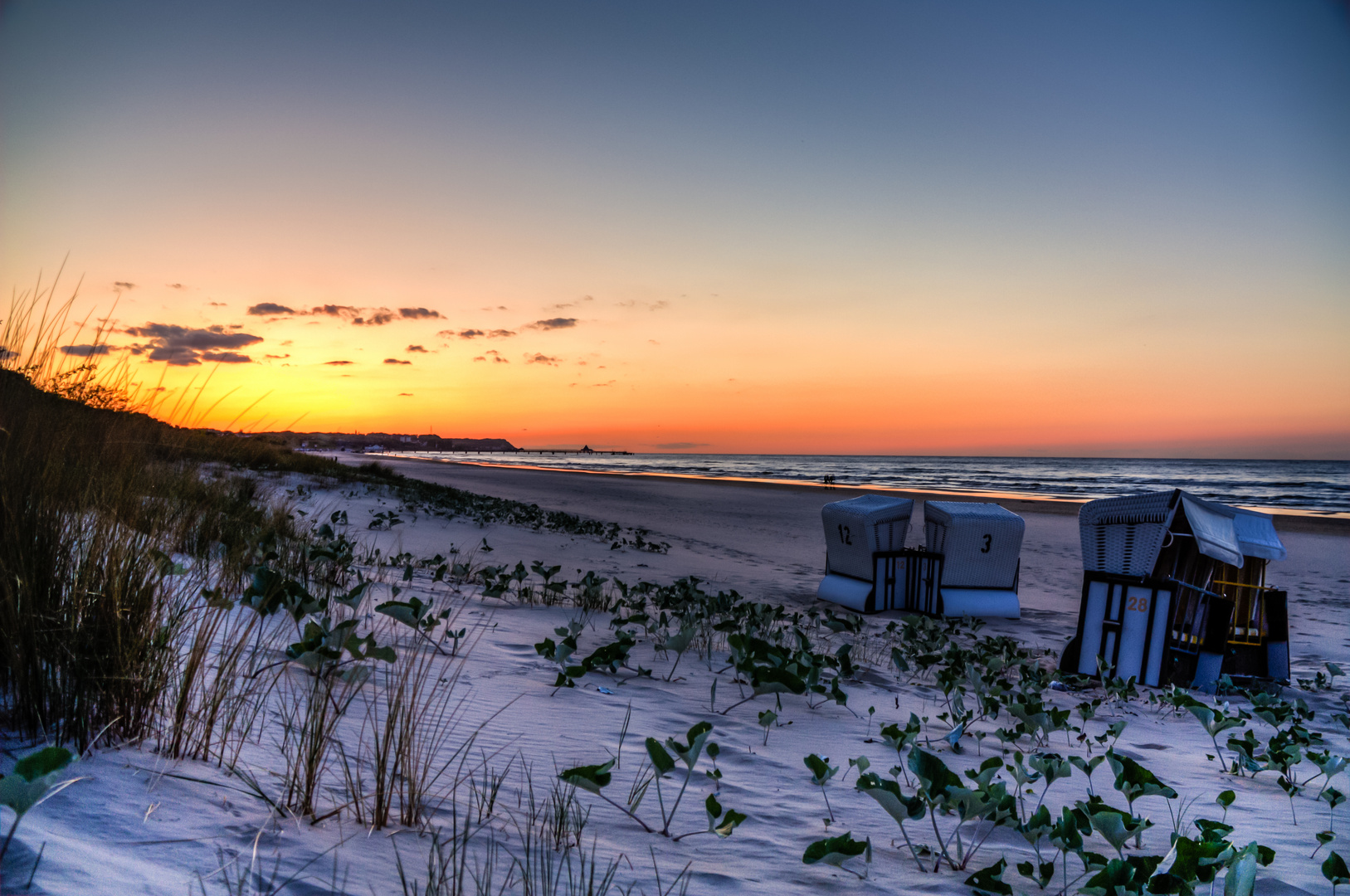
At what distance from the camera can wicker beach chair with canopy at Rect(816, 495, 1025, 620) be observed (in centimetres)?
863

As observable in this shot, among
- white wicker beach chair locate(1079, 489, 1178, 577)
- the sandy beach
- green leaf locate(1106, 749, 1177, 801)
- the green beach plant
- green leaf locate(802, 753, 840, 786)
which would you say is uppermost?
white wicker beach chair locate(1079, 489, 1178, 577)

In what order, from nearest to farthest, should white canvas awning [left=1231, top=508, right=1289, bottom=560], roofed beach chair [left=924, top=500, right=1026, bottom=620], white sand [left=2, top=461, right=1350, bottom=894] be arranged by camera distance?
white sand [left=2, top=461, right=1350, bottom=894]
white canvas awning [left=1231, top=508, right=1289, bottom=560]
roofed beach chair [left=924, top=500, right=1026, bottom=620]

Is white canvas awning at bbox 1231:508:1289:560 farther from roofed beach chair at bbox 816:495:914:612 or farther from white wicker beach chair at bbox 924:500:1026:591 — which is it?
roofed beach chair at bbox 816:495:914:612

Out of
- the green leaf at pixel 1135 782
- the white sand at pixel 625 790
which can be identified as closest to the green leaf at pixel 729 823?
the white sand at pixel 625 790

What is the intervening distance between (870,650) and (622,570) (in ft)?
13.9

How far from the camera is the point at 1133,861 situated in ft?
6.55

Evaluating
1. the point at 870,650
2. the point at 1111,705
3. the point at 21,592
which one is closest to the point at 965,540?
the point at 870,650

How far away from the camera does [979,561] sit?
28.6 feet

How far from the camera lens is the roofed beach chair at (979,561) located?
8609 millimetres

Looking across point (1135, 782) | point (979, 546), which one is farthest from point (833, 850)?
point (979, 546)

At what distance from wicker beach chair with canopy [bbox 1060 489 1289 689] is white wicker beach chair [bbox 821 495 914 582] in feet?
8.68

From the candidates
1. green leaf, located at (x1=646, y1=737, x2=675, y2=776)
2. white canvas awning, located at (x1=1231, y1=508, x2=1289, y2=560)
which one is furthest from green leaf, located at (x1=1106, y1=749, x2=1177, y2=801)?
white canvas awning, located at (x1=1231, y1=508, x2=1289, y2=560)

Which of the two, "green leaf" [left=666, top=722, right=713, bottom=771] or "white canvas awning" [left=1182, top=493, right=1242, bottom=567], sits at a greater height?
"white canvas awning" [left=1182, top=493, right=1242, bottom=567]

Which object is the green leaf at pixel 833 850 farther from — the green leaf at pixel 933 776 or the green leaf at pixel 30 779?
the green leaf at pixel 30 779
